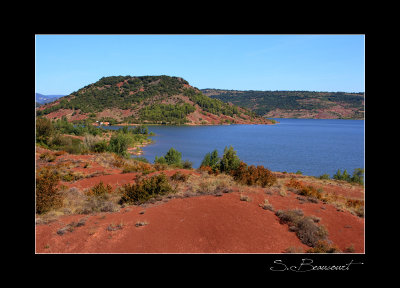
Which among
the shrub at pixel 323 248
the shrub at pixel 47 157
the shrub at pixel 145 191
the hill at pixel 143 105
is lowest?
the shrub at pixel 323 248

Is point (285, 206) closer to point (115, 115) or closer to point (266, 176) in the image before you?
point (266, 176)

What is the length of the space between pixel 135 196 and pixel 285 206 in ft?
16.4

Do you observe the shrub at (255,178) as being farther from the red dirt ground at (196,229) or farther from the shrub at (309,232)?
the shrub at (309,232)

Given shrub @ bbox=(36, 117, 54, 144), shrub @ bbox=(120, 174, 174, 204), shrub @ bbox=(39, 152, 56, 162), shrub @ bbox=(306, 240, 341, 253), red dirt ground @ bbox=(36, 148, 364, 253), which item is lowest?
shrub @ bbox=(306, 240, 341, 253)

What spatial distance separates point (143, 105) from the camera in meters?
128

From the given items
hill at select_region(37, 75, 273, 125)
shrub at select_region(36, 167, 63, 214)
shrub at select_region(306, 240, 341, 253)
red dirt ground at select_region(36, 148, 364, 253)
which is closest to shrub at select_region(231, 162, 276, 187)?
red dirt ground at select_region(36, 148, 364, 253)

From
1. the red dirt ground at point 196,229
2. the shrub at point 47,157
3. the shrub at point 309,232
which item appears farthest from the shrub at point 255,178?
the shrub at point 47,157

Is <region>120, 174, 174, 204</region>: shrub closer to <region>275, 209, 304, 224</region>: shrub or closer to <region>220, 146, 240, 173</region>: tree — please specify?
<region>275, 209, 304, 224</region>: shrub

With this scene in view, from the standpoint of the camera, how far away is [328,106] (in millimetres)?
163500

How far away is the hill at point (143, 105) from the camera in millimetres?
113875

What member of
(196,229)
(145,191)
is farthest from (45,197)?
(196,229)

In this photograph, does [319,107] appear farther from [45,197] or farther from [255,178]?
[45,197]

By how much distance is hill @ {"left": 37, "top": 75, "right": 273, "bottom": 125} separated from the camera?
374ft

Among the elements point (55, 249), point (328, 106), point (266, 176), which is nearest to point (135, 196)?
point (55, 249)
